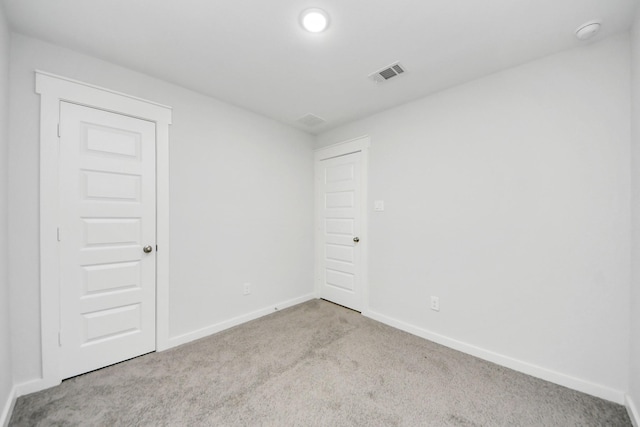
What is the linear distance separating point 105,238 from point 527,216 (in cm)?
348

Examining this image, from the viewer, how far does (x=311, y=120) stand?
321 cm

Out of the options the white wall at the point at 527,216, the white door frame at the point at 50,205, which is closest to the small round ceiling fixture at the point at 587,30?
the white wall at the point at 527,216

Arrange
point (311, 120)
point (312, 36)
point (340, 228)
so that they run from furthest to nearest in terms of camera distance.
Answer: point (340, 228) < point (311, 120) < point (312, 36)

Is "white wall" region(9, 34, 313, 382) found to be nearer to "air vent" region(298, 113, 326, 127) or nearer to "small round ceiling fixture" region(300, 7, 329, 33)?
"air vent" region(298, 113, 326, 127)

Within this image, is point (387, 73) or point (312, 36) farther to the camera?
point (387, 73)

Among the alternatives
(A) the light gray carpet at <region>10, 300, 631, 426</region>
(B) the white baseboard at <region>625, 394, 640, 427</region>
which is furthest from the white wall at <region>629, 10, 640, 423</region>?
(A) the light gray carpet at <region>10, 300, 631, 426</region>

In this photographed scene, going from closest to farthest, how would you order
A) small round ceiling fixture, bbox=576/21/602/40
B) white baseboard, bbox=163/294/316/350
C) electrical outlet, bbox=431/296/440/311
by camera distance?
small round ceiling fixture, bbox=576/21/602/40, white baseboard, bbox=163/294/316/350, electrical outlet, bbox=431/296/440/311

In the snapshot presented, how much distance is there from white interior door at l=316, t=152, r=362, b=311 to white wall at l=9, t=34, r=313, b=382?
22 cm

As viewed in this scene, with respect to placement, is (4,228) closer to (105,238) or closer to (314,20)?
(105,238)

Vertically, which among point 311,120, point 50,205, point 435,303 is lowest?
point 435,303

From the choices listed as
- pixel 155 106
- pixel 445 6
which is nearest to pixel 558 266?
pixel 445 6

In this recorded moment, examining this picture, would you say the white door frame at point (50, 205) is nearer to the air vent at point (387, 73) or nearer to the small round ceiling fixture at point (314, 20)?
the small round ceiling fixture at point (314, 20)

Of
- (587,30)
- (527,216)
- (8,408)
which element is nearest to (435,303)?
(527,216)

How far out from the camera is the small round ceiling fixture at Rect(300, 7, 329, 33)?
1531mm
